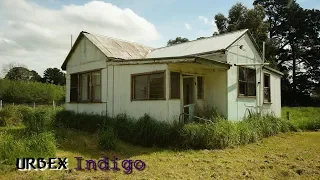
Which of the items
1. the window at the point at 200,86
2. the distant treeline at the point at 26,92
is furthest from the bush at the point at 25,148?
the distant treeline at the point at 26,92

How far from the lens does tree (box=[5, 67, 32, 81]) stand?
190 feet

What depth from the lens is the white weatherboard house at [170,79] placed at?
10.9m

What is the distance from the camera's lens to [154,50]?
1788 centimetres

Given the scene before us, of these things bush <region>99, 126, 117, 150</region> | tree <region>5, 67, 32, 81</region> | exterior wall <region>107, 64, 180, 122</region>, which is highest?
tree <region>5, 67, 32, 81</region>

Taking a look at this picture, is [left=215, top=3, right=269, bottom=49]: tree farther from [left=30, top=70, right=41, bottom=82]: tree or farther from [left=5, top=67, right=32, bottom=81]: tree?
[left=30, top=70, right=41, bottom=82]: tree

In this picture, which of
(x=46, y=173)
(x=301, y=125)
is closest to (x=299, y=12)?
(x=301, y=125)

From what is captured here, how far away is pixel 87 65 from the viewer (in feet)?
48.4

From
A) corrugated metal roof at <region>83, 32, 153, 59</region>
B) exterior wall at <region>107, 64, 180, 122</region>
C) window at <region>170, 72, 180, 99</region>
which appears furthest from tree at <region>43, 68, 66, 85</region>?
window at <region>170, 72, 180, 99</region>

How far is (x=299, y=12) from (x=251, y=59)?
2969cm

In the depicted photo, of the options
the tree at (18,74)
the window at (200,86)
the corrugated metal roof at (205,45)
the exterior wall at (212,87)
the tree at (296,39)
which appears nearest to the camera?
the exterior wall at (212,87)

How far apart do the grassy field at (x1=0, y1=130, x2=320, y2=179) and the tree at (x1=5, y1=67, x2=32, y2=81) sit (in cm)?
5479

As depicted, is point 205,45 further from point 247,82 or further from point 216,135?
point 216,135

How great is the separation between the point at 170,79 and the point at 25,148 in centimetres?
566

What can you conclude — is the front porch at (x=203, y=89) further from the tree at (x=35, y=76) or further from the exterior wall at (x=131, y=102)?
the tree at (x=35, y=76)
